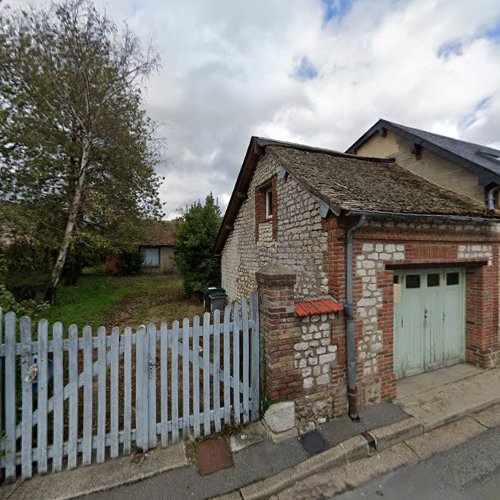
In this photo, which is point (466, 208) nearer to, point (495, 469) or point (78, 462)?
point (495, 469)

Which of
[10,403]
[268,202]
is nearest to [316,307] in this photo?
[10,403]

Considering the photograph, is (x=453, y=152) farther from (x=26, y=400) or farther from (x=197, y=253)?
(x=197, y=253)

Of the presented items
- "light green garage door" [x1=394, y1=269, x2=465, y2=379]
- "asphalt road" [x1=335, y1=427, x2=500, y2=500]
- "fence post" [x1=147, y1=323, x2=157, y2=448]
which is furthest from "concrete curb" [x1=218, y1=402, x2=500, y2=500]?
"light green garage door" [x1=394, y1=269, x2=465, y2=379]

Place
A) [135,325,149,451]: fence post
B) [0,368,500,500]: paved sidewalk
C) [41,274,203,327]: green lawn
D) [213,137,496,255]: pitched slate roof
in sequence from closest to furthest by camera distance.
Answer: [0,368,500,500]: paved sidewalk, [135,325,149,451]: fence post, [213,137,496,255]: pitched slate roof, [41,274,203,327]: green lawn

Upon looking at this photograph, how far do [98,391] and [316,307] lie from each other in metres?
2.80

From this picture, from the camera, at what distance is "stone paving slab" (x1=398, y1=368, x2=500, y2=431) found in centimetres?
363

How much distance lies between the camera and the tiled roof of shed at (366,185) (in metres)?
4.10

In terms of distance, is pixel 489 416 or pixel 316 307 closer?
pixel 316 307

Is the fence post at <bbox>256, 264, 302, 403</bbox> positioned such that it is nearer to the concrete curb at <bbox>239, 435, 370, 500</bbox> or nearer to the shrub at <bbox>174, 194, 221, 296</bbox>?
the concrete curb at <bbox>239, 435, 370, 500</bbox>

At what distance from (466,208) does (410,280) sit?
5.94ft

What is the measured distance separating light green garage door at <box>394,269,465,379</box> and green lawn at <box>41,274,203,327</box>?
6750mm

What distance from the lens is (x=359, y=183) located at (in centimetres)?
513

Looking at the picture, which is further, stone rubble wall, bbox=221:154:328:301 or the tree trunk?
the tree trunk

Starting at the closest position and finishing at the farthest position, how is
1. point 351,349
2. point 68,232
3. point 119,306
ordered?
point 351,349, point 68,232, point 119,306
